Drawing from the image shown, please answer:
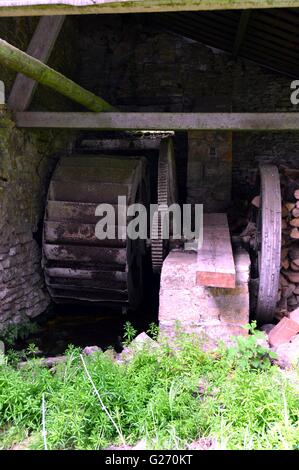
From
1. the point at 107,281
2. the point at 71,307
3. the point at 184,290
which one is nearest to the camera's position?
the point at 184,290

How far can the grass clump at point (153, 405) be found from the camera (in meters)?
2.12

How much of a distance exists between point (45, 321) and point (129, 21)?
521 cm

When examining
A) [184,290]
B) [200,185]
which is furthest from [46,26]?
[184,290]

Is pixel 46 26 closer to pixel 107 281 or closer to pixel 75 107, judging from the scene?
pixel 75 107

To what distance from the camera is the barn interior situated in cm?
432

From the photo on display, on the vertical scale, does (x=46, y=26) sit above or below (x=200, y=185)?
above

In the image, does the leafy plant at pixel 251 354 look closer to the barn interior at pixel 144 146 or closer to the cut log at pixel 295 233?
the barn interior at pixel 144 146

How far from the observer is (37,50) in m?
4.41

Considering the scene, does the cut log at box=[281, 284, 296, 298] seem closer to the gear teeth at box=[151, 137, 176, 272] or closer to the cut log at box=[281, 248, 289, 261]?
the cut log at box=[281, 248, 289, 261]

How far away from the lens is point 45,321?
5172 millimetres

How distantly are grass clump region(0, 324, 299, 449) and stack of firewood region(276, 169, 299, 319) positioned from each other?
1659 mm

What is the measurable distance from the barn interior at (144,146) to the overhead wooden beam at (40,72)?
0.34 ft

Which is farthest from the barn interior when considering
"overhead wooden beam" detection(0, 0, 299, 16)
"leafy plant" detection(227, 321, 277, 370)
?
"overhead wooden beam" detection(0, 0, 299, 16)

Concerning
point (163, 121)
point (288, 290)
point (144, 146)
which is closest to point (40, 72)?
point (163, 121)
